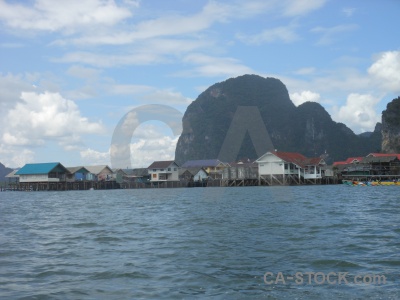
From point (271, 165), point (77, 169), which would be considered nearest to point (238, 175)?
point (271, 165)

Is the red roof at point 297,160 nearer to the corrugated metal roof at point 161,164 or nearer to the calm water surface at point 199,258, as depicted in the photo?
the corrugated metal roof at point 161,164

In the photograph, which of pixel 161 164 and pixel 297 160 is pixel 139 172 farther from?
pixel 297 160

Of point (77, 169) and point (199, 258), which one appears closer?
point (199, 258)

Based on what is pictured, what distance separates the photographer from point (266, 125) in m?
160

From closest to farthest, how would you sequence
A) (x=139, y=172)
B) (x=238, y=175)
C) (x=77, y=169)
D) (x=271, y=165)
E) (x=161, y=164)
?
(x=271, y=165), (x=238, y=175), (x=77, y=169), (x=161, y=164), (x=139, y=172)

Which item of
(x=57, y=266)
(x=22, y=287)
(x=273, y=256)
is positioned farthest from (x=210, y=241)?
(x=22, y=287)

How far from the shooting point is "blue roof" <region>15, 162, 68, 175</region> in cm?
7444

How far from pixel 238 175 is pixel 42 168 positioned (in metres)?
34.2

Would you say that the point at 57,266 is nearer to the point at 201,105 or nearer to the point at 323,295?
the point at 323,295

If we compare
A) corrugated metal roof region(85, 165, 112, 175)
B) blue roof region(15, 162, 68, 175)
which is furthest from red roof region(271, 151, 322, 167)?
blue roof region(15, 162, 68, 175)

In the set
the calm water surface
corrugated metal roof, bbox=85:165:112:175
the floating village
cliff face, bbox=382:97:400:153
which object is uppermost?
cliff face, bbox=382:97:400:153

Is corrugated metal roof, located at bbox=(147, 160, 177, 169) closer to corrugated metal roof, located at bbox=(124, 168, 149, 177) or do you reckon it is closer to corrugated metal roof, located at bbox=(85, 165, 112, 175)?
corrugated metal roof, located at bbox=(124, 168, 149, 177)

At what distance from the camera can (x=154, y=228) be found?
1598 cm

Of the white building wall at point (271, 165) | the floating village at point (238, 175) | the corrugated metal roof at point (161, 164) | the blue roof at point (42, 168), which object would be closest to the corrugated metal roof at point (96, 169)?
the floating village at point (238, 175)
